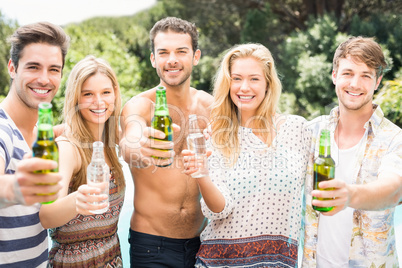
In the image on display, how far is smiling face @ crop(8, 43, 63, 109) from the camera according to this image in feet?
8.00

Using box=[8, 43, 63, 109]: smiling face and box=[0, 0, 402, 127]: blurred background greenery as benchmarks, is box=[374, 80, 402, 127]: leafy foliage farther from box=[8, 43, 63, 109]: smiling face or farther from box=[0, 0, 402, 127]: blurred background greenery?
box=[8, 43, 63, 109]: smiling face

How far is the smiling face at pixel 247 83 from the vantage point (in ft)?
9.33

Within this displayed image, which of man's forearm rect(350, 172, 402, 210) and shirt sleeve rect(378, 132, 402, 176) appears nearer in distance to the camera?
man's forearm rect(350, 172, 402, 210)

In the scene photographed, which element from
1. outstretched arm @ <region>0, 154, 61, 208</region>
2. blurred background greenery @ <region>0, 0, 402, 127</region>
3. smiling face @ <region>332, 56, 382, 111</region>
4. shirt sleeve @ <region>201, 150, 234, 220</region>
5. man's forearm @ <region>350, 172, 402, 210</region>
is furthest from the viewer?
blurred background greenery @ <region>0, 0, 402, 127</region>

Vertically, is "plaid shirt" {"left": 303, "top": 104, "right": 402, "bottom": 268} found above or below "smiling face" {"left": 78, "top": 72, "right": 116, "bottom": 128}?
below

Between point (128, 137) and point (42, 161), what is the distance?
1316 millimetres

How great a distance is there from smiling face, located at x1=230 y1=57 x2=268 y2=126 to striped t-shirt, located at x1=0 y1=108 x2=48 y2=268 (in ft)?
4.57

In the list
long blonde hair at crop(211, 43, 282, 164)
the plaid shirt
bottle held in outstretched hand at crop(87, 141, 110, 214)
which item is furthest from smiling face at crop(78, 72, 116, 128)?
the plaid shirt

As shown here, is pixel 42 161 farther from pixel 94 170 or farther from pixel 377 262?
pixel 377 262

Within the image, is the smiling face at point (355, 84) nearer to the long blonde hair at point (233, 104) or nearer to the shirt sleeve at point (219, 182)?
the long blonde hair at point (233, 104)

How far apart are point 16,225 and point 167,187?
1.22 m

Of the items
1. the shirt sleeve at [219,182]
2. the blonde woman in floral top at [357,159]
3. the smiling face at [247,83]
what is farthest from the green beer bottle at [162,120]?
the blonde woman in floral top at [357,159]

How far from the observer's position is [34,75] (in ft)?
8.02

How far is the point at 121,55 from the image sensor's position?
17.6 m
